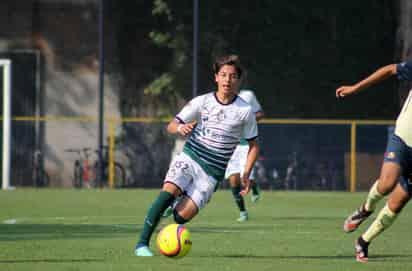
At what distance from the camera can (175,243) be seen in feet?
31.8

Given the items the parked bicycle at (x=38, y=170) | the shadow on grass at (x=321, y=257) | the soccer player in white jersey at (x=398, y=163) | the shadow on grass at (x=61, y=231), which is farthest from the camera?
the parked bicycle at (x=38, y=170)

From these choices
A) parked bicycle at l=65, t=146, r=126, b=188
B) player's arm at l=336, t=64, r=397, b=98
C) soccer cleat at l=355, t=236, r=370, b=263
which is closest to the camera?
player's arm at l=336, t=64, r=397, b=98

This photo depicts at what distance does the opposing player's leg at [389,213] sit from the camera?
9.70 meters

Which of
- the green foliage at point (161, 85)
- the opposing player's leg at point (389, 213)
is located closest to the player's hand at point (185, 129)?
the opposing player's leg at point (389, 213)

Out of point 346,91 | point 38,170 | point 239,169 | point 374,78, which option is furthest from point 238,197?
point 38,170

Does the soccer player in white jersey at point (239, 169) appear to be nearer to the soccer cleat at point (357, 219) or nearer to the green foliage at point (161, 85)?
the soccer cleat at point (357, 219)

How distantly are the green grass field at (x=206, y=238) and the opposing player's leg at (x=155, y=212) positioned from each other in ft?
0.47

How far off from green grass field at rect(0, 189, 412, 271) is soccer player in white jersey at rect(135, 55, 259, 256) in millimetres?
470

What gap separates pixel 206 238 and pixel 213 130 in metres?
2.54

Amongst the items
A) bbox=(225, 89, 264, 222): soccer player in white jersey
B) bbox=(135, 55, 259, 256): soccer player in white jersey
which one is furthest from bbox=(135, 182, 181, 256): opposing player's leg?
bbox=(225, 89, 264, 222): soccer player in white jersey

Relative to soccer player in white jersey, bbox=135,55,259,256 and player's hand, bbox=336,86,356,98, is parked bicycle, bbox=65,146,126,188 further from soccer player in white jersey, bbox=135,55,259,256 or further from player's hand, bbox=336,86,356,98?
player's hand, bbox=336,86,356,98

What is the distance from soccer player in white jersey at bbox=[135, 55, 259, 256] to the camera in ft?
33.5

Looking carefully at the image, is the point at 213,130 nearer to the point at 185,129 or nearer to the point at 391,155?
the point at 185,129

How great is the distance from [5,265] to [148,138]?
19631 mm
